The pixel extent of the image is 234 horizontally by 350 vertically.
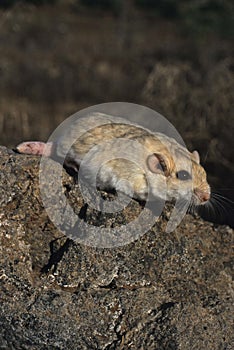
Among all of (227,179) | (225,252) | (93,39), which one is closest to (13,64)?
(93,39)

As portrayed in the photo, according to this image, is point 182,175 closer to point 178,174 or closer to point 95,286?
point 178,174

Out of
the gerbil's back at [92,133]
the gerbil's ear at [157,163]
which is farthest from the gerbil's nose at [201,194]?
the gerbil's back at [92,133]

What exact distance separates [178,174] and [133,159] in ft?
0.79

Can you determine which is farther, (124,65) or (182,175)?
(124,65)

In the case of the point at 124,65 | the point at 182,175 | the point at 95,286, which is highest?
the point at 182,175

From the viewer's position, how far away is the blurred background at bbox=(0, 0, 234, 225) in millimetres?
9344

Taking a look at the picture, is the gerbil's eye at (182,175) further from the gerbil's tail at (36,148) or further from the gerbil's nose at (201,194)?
the gerbil's tail at (36,148)

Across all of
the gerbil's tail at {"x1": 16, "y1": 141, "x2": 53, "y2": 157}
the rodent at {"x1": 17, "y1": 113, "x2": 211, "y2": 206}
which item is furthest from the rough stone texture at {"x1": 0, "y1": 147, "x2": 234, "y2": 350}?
the gerbil's tail at {"x1": 16, "y1": 141, "x2": 53, "y2": 157}

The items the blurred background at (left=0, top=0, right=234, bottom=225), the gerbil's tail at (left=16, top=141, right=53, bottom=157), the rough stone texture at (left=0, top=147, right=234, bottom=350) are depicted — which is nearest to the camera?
the rough stone texture at (left=0, top=147, right=234, bottom=350)

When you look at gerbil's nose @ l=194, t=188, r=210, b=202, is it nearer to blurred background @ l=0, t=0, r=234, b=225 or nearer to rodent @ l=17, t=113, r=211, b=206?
rodent @ l=17, t=113, r=211, b=206

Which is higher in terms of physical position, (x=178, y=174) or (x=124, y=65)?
(x=178, y=174)

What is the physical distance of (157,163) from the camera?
3.95 m

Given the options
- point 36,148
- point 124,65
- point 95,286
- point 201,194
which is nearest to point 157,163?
point 201,194

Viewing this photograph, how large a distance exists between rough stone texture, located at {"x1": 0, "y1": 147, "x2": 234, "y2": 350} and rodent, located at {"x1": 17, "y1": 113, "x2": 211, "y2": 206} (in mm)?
182
